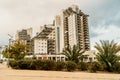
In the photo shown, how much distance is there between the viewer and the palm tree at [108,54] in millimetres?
32375

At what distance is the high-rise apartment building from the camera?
16025 centimetres

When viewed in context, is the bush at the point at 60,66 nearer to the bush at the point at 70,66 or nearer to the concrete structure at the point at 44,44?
the bush at the point at 70,66

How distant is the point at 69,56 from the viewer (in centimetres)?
3891

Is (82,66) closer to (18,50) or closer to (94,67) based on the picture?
(94,67)

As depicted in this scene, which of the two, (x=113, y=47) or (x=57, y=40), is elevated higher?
(x=57, y=40)

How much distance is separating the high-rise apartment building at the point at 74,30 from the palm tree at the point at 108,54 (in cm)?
12372

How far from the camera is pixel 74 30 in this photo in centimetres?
16012

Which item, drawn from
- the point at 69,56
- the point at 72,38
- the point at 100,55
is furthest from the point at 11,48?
the point at 72,38

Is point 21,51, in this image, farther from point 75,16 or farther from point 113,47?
point 75,16

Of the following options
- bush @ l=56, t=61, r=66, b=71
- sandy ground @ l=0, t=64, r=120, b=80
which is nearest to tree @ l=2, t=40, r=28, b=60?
bush @ l=56, t=61, r=66, b=71

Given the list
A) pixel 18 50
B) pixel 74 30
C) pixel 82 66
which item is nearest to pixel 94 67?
pixel 82 66

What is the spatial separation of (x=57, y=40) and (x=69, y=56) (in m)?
124

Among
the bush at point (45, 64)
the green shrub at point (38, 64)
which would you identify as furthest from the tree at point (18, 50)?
the bush at point (45, 64)

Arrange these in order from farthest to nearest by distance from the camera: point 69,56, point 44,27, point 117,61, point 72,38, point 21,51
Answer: point 44,27 < point 72,38 < point 21,51 < point 69,56 < point 117,61
